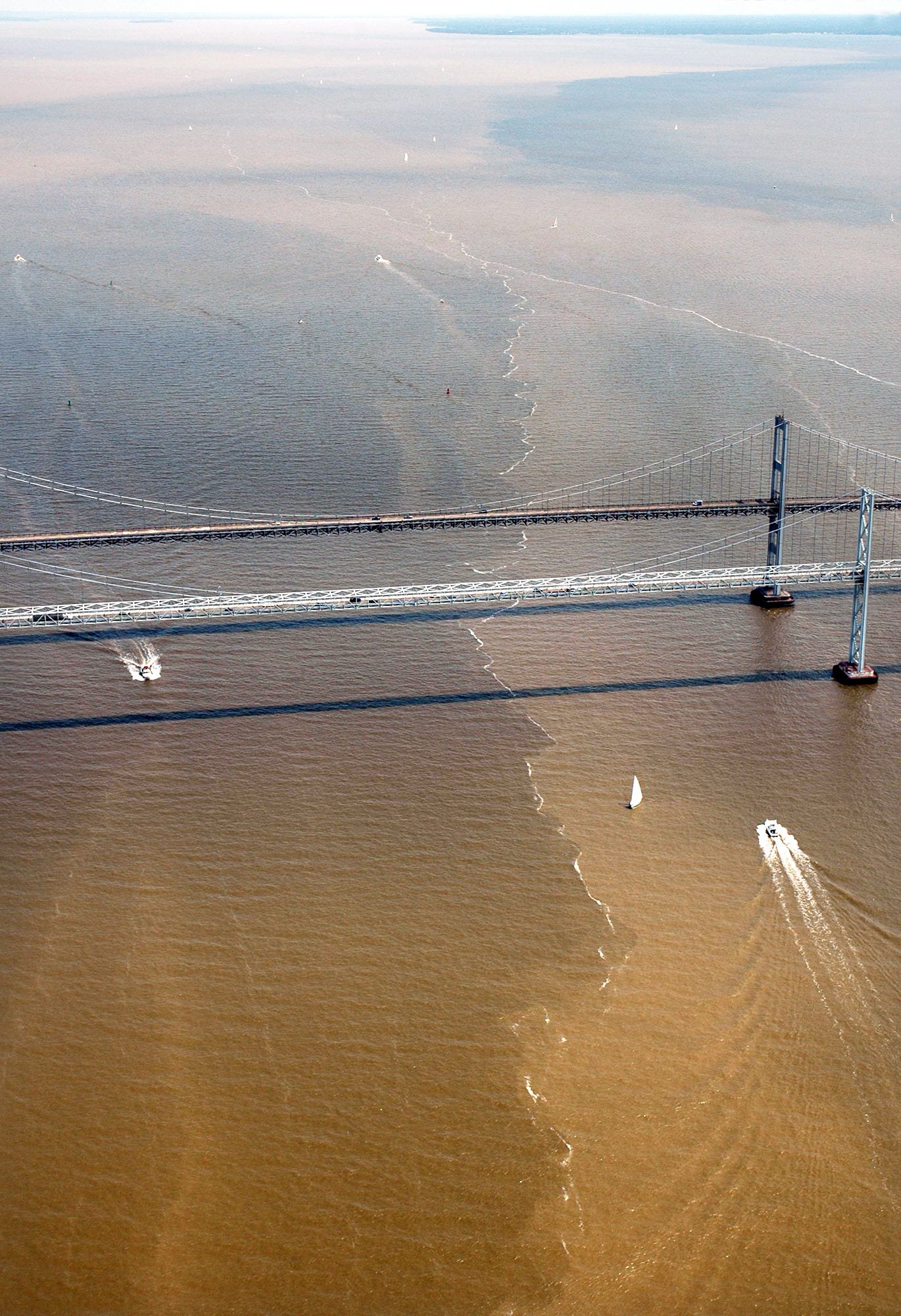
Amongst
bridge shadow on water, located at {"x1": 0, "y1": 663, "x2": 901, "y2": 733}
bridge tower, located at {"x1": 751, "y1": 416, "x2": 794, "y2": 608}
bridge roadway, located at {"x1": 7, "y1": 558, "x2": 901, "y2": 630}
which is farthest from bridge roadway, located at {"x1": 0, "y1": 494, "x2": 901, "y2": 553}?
bridge shadow on water, located at {"x1": 0, "y1": 663, "x2": 901, "y2": 733}

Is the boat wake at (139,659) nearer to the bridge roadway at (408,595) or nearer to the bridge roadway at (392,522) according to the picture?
the bridge roadway at (408,595)

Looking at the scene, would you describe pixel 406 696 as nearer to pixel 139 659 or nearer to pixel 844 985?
pixel 139 659

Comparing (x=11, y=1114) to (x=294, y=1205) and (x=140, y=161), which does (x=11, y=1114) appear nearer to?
(x=294, y=1205)

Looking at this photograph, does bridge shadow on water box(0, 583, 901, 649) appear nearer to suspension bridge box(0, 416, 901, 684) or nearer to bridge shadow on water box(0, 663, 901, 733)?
suspension bridge box(0, 416, 901, 684)

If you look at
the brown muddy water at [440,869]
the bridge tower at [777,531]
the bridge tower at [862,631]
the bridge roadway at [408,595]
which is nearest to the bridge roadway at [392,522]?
the bridge tower at [777,531]

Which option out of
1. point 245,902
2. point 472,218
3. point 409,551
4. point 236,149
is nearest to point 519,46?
point 236,149
